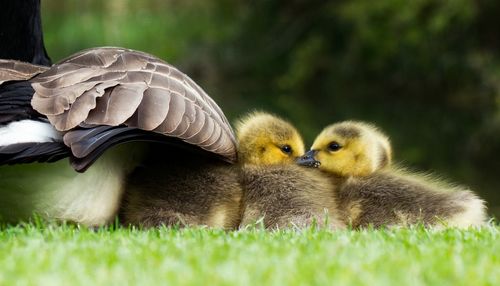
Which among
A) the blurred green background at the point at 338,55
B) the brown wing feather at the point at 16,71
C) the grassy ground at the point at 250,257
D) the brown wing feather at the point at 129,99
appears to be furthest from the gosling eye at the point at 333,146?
the blurred green background at the point at 338,55

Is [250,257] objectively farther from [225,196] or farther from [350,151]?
[350,151]

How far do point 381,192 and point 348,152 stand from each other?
0.48 meters

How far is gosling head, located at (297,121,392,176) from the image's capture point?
5.26 metres

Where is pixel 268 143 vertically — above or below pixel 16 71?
above

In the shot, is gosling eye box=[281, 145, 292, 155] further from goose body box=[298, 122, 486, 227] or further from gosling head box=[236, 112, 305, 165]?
goose body box=[298, 122, 486, 227]

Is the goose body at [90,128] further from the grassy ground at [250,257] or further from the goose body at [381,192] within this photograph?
the goose body at [381,192]

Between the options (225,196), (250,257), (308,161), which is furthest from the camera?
(308,161)

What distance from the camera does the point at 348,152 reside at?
5289 mm

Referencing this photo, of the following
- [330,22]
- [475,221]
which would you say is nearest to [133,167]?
[475,221]

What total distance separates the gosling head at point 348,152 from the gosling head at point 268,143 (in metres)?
0.11

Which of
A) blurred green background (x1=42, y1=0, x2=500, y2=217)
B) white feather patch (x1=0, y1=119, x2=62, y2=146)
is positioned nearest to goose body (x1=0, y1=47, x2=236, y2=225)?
white feather patch (x1=0, y1=119, x2=62, y2=146)

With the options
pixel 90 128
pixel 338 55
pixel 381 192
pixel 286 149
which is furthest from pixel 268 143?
pixel 338 55

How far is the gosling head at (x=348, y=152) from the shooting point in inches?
207

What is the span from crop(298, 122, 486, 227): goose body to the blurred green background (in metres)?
8.42
